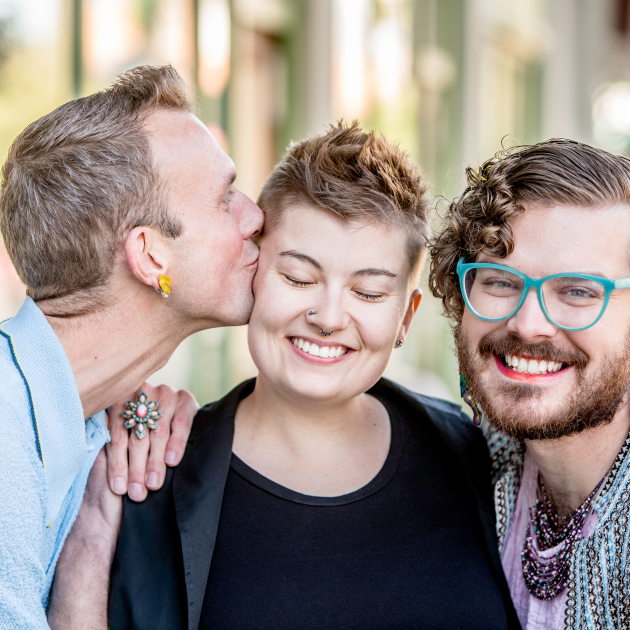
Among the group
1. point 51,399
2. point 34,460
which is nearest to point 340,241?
point 51,399

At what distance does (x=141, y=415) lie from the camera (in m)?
2.31

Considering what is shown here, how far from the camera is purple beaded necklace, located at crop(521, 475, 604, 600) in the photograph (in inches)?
82.3

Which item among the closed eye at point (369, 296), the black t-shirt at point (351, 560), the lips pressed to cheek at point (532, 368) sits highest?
the closed eye at point (369, 296)

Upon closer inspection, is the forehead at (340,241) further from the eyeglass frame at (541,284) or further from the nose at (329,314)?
the eyeglass frame at (541,284)

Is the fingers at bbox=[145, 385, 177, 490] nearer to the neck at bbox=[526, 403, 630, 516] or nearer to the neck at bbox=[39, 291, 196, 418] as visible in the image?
the neck at bbox=[39, 291, 196, 418]

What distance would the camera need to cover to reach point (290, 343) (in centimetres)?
218

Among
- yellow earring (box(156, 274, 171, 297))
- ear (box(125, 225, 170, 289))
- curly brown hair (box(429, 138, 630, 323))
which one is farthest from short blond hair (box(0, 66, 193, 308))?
curly brown hair (box(429, 138, 630, 323))

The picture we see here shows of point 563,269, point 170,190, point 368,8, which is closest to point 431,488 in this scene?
point 563,269

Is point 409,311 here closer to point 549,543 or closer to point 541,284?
point 541,284

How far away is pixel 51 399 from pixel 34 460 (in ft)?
0.56

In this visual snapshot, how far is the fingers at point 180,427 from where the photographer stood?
2.22 metres

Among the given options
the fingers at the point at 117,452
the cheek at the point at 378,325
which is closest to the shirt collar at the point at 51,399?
the fingers at the point at 117,452

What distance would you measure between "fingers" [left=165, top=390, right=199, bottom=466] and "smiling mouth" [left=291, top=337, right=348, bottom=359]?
45cm

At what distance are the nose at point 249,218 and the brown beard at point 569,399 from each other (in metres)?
0.78
